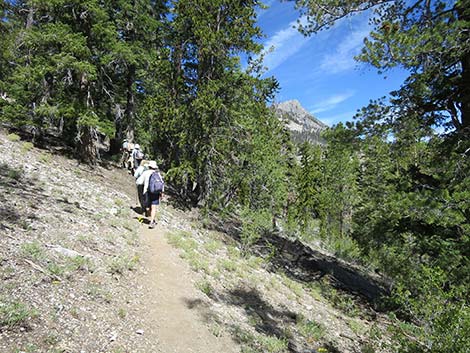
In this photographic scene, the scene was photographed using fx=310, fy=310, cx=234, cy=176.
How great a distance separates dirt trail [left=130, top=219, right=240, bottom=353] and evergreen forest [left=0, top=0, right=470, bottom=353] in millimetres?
3235

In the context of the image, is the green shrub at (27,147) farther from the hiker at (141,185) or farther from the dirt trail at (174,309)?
the dirt trail at (174,309)

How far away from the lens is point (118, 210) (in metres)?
10.1

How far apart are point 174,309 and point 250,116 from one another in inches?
382

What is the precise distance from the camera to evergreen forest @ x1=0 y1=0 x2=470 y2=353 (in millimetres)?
5684

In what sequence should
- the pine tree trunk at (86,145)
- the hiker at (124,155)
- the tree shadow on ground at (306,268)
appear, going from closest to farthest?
1. the pine tree trunk at (86,145)
2. the tree shadow on ground at (306,268)
3. the hiker at (124,155)

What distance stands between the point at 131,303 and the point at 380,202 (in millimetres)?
7160

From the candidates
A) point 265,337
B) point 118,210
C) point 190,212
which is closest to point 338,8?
point 265,337

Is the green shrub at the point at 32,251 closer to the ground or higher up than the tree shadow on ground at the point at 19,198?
closer to the ground

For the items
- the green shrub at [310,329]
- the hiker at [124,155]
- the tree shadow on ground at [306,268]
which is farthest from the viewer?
the hiker at [124,155]

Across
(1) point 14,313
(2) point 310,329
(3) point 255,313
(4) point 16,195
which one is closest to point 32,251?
(1) point 14,313

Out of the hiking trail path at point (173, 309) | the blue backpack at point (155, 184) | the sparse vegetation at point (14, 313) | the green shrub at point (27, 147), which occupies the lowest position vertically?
the hiking trail path at point (173, 309)

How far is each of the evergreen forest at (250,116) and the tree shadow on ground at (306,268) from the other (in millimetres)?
1185

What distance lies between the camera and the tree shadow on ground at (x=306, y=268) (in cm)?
1392

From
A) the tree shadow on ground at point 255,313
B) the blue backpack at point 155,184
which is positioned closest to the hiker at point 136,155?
the blue backpack at point 155,184
